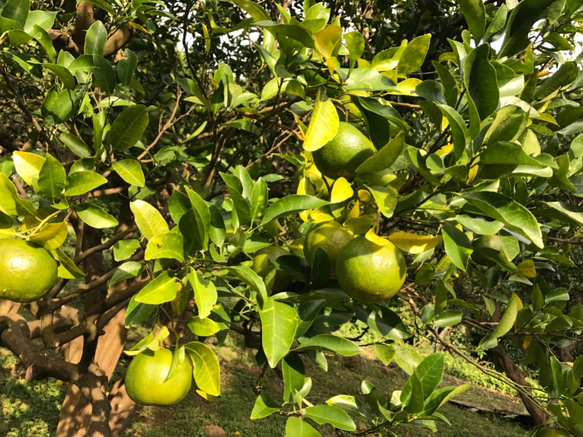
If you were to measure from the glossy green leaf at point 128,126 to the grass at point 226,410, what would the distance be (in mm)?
2001

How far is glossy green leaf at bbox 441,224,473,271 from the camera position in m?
0.95

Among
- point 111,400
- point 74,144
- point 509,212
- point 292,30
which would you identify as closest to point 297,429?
point 509,212

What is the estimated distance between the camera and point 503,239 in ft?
3.82

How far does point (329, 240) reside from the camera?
46.3 inches

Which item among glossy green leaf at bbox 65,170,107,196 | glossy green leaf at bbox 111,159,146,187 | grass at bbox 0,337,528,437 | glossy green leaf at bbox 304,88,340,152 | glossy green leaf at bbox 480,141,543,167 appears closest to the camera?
glossy green leaf at bbox 480,141,543,167

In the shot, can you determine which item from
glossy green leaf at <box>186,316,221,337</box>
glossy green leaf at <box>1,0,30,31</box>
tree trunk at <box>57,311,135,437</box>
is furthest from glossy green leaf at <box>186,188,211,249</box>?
tree trunk at <box>57,311,135,437</box>

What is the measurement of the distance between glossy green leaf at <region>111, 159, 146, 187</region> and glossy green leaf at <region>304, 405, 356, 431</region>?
827 mm

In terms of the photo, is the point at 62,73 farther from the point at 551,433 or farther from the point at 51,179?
the point at 551,433

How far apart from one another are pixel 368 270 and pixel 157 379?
0.67 m

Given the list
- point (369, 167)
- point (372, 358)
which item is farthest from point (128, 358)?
point (369, 167)

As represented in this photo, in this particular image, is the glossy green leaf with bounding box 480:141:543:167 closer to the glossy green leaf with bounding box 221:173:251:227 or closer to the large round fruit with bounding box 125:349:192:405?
the glossy green leaf with bounding box 221:173:251:227

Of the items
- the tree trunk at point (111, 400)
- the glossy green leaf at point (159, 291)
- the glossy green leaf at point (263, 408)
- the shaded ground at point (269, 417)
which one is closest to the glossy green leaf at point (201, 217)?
the glossy green leaf at point (159, 291)

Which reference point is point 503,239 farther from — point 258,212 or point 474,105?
point 258,212

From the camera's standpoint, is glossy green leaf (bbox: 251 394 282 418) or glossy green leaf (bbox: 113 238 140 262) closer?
glossy green leaf (bbox: 251 394 282 418)
